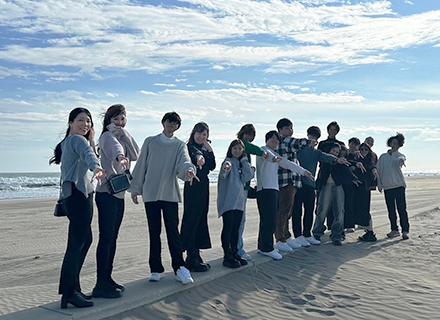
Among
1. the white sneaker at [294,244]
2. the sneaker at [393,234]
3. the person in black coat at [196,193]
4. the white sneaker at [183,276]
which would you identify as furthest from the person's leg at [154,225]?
the sneaker at [393,234]

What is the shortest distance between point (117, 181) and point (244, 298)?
2.23 metres

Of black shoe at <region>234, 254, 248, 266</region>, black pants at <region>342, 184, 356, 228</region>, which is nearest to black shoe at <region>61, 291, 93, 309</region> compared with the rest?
black shoe at <region>234, 254, 248, 266</region>

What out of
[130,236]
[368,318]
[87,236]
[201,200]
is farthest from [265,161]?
[130,236]

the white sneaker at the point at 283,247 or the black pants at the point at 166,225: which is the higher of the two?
the black pants at the point at 166,225

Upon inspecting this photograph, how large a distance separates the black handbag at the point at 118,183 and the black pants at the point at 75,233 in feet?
0.83

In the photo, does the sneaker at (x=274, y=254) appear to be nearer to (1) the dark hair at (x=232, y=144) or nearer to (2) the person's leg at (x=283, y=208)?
(2) the person's leg at (x=283, y=208)

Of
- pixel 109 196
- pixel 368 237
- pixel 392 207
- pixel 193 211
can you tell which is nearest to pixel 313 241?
pixel 368 237

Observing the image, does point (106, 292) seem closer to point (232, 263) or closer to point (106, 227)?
point (106, 227)

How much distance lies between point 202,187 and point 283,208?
2.22 m

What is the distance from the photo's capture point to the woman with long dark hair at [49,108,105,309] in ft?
16.7

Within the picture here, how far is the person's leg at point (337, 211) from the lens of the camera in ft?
A: 30.8

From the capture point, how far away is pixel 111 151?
5.61 metres

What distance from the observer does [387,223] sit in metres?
13.4

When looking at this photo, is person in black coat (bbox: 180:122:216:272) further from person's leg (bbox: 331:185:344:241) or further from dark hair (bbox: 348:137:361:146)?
dark hair (bbox: 348:137:361:146)
